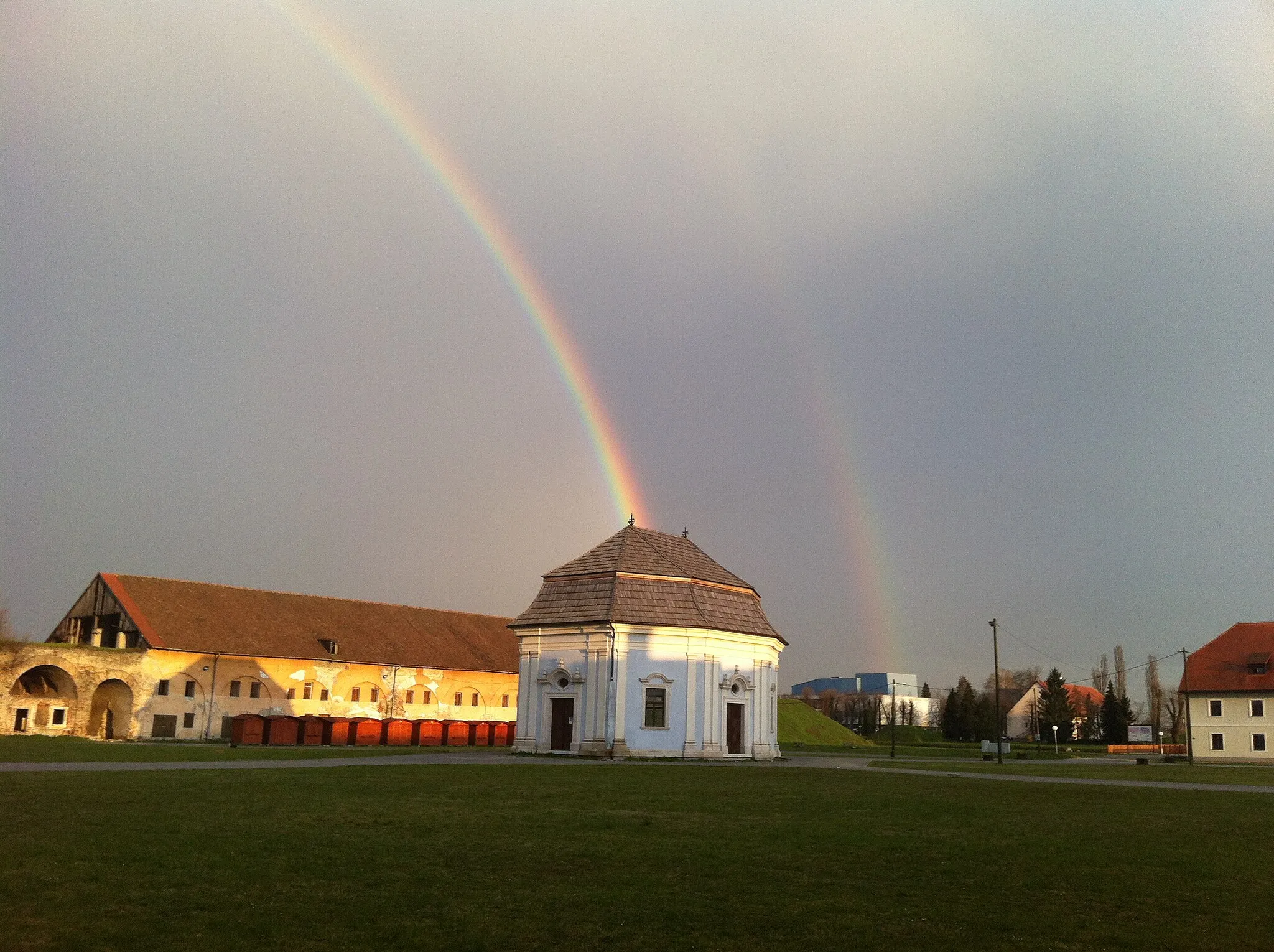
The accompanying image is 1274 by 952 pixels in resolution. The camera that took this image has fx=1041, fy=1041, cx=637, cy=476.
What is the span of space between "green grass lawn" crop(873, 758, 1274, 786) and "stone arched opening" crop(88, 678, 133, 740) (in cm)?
3916

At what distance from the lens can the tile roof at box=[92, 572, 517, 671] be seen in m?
59.0

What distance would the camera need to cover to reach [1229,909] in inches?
449

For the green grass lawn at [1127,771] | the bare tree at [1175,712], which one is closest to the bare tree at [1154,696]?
the bare tree at [1175,712]

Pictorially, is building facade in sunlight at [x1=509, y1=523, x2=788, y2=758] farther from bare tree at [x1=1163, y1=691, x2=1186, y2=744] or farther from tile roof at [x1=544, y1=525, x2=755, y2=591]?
bare tree at [x1=1163, y1=691, x2=1186, y2=744]

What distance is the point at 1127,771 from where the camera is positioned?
44188mm

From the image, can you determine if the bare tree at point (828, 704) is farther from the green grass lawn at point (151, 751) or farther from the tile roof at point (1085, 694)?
the green grass lawn at point (151, 751)

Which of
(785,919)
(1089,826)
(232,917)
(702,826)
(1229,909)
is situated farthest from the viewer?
(1089,826)

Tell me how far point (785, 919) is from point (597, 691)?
36569 mm

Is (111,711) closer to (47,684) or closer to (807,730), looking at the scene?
(47,684)

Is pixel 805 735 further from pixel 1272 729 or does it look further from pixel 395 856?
pixel 395 856

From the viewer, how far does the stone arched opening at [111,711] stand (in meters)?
55.5

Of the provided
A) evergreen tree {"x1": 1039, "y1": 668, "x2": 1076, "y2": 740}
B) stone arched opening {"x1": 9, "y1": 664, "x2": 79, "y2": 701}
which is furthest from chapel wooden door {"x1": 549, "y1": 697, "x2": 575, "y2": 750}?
evergreen tree {"x1": 1039, "y1": 668, "x2": 1076, "y2": 740}

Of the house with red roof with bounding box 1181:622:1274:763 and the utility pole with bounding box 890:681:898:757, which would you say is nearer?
the utility pole with bounding box 890:681:898:757

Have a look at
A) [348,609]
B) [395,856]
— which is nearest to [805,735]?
[348,609]
